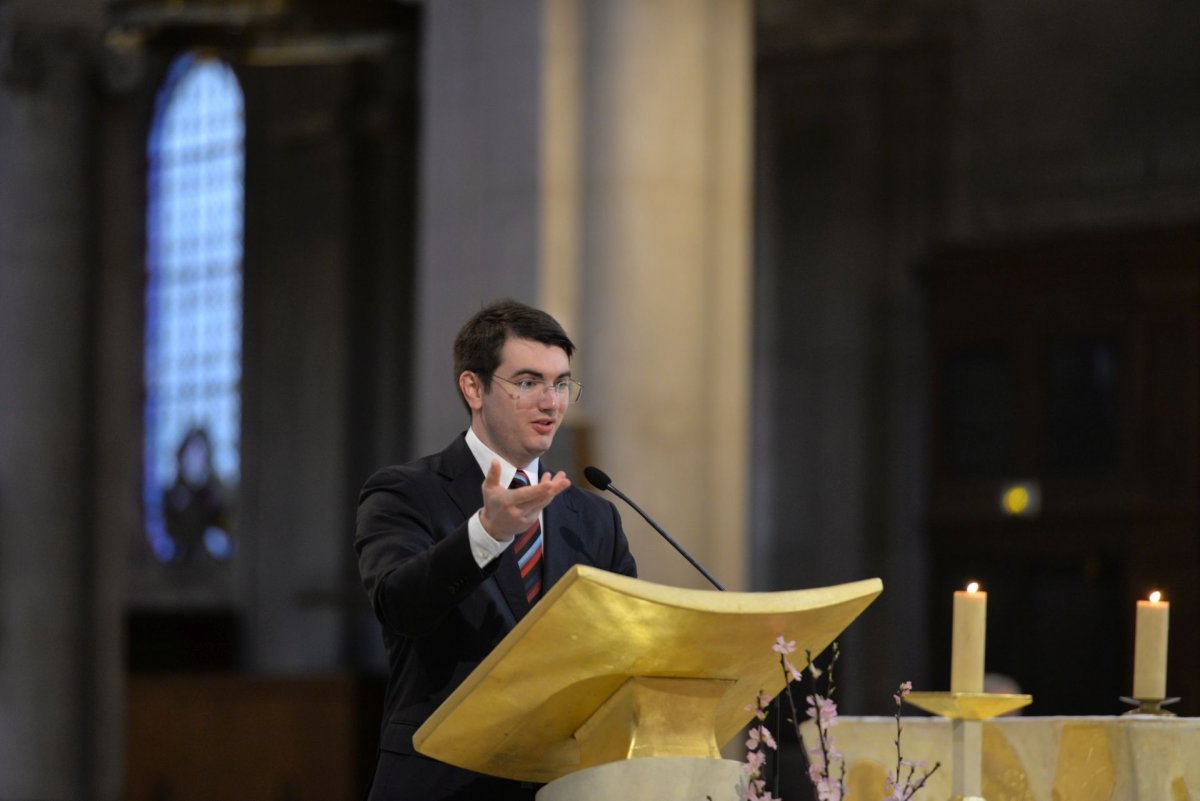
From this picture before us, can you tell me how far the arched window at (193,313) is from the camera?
18078 mm

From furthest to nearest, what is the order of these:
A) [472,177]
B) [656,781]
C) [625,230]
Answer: [472,177]
[625,230]
[656,781]

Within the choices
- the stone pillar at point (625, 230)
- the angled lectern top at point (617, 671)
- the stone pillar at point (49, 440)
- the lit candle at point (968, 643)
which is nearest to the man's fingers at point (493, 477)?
the angled lectern top at point (617, 671)

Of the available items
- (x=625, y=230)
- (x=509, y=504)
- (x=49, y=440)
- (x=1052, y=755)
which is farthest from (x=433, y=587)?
(x=49, y=440)

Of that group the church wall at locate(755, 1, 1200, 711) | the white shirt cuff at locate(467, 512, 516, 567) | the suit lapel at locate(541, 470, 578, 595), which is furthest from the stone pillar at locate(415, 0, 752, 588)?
the church wall at locate(755, 1, 1200, 711)

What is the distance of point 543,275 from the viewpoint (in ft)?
25.9

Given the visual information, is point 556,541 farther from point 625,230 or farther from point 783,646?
point 625,230

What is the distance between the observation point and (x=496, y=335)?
10.7ft

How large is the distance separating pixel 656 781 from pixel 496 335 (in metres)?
0.89

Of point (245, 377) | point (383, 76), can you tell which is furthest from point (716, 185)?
point (245, 377)

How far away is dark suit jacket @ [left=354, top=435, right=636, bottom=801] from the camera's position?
2.94 metres

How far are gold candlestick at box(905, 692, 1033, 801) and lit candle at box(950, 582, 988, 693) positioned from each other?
2 cm

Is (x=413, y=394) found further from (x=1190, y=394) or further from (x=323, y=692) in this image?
(x=1190, y=394)

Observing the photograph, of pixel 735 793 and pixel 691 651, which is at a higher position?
pixel 691 651

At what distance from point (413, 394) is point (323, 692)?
2.72 meters
